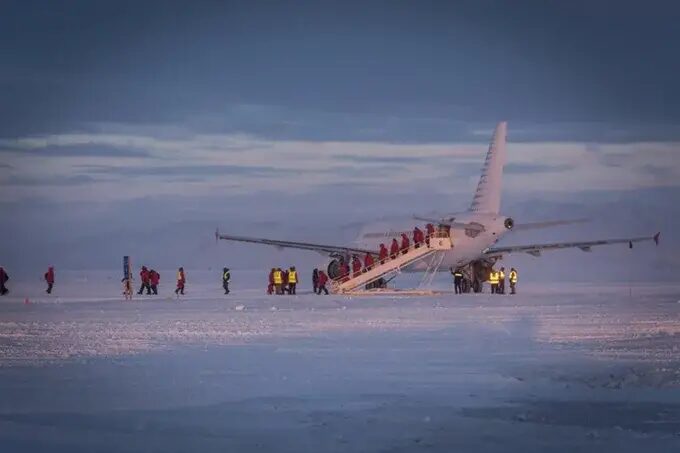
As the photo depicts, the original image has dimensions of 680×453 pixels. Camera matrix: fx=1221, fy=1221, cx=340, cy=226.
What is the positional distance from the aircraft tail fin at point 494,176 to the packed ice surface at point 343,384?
2571 cm

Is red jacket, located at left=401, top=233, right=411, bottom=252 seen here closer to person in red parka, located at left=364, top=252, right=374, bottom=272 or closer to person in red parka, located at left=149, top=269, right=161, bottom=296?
person in red parka, located at left=364, top=252, right=374, bottom=272

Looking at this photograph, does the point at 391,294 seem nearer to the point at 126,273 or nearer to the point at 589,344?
the point at 126,273

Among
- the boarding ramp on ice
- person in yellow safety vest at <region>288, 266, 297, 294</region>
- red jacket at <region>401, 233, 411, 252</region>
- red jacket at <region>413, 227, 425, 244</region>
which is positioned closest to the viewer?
person in yellow safety vest at <region>288, 266, 297, 294</region>

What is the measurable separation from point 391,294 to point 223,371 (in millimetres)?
32639

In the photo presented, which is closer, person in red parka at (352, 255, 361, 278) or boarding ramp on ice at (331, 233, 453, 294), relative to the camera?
boarding ramp on ice at (331, 233, 453, 294)

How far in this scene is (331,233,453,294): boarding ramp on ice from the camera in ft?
171

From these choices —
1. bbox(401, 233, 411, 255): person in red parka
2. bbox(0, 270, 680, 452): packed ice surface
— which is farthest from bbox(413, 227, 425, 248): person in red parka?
bbox(0, 270, 680, 452): packed ice surface

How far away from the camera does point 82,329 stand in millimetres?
28750

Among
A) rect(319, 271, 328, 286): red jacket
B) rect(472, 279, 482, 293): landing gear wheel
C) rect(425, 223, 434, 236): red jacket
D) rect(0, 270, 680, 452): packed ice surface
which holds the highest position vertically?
rect(425, 223, 434, 236): red jacket

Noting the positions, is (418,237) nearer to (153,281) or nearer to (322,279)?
(322,279)

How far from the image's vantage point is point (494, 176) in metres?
57.5

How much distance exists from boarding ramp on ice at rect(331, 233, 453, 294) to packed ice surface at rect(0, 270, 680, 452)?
20.4 meters

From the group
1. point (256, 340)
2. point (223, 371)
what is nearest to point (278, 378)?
point (223, 371)

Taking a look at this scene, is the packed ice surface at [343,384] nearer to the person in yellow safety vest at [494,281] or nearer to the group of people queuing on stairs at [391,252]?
the person in yellow safety vest at [494,281]
